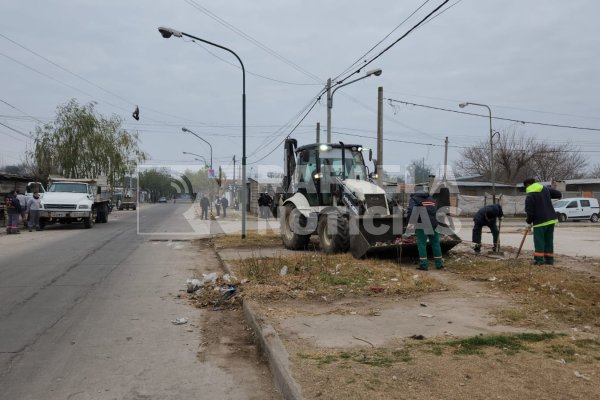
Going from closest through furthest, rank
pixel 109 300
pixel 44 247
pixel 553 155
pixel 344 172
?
pixel 109 300, pixel 344 172, pixel 44 247, pixel 553 155

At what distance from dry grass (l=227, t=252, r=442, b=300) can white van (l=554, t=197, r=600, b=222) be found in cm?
2664

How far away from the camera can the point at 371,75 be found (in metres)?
18.7

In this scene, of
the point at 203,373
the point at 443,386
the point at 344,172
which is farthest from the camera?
the point at 344,172

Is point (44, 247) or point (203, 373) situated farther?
point (44, 247)

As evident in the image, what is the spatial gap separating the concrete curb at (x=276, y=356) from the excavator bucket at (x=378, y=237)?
4414mm

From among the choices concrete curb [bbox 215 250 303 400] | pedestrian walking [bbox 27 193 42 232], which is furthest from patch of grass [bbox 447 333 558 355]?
pedestrian walking [bbox 27 193 42 232]

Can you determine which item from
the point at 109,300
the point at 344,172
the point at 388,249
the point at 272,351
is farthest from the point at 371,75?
the point at 272,351

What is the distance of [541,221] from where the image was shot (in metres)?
9.73

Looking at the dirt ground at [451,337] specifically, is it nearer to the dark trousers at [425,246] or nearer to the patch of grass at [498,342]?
the patch of grass at [498,342]

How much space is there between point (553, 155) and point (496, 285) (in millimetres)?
54455

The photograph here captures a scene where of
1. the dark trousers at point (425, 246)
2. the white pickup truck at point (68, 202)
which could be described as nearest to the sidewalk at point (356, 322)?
the dark trousers at point (425, 246)

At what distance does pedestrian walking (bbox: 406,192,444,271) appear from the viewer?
31.7 ft

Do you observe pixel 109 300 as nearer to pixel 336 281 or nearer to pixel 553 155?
pixel 336 281

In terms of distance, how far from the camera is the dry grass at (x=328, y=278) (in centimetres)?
749
